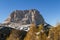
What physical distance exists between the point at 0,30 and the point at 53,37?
5157cm

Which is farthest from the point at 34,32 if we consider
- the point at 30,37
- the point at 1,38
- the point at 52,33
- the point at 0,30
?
the point at 0,30

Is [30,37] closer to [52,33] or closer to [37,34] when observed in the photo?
[37,34]

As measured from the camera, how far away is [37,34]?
51.9 meters

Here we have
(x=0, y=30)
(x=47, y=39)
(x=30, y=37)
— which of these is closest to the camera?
(x=47, y=39)

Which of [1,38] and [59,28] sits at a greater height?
[59,28]

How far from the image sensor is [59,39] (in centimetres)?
5103

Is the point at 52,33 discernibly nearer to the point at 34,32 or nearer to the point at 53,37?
the point at 53,37

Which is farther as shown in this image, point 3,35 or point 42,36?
point 3,35

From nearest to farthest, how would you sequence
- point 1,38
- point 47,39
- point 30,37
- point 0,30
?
point 47,39 < point 30,37 < point 1,38 < point 0,30

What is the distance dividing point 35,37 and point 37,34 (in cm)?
104

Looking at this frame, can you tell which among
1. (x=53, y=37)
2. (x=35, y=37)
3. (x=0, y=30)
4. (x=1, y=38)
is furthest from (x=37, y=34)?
(x=0, y=30)

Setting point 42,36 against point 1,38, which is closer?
point 42,36

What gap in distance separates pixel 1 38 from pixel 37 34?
134 ft

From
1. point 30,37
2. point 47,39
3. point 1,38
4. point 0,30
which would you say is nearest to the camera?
point 47,39
